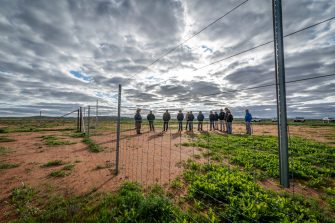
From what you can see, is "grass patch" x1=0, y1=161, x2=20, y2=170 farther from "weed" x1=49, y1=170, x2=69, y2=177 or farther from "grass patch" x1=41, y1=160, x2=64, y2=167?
"weed" x1=49, y1=170, x2=69, y2=177

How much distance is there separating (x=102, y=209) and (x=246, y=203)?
3114 millimetres

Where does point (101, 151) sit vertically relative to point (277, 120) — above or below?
below

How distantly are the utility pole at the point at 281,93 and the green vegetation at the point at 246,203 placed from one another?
858 millimetres

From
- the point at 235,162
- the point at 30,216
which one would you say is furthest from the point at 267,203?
the point at 30,216

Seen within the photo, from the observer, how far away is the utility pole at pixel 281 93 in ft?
8.89

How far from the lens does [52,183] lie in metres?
5.02

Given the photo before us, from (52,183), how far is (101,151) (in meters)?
4.13

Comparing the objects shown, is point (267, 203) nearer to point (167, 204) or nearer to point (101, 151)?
point (167, 204)

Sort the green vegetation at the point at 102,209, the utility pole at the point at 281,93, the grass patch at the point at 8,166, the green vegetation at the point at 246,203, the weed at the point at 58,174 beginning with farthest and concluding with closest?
the grass patch at the point at 8,166, the weed at the point at 58,174, the green vegetation at the point at 102,209, the green vegetation at the point at 246,203, the utility pole at the point at 281,93

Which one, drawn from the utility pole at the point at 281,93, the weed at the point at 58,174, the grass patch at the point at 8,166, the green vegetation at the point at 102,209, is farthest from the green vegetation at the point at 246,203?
the grass patch at the point at 8,166

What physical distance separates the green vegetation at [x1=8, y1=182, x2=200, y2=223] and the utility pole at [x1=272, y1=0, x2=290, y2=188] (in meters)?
1.96

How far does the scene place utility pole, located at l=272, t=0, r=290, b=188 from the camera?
2711 millimetres

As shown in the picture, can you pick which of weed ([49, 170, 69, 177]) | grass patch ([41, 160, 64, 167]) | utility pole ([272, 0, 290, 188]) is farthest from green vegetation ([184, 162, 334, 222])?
grass patch ([41, 160, 64, 167])

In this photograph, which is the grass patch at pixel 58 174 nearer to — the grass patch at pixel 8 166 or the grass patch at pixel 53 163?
the grass patch at pixel 53 163
